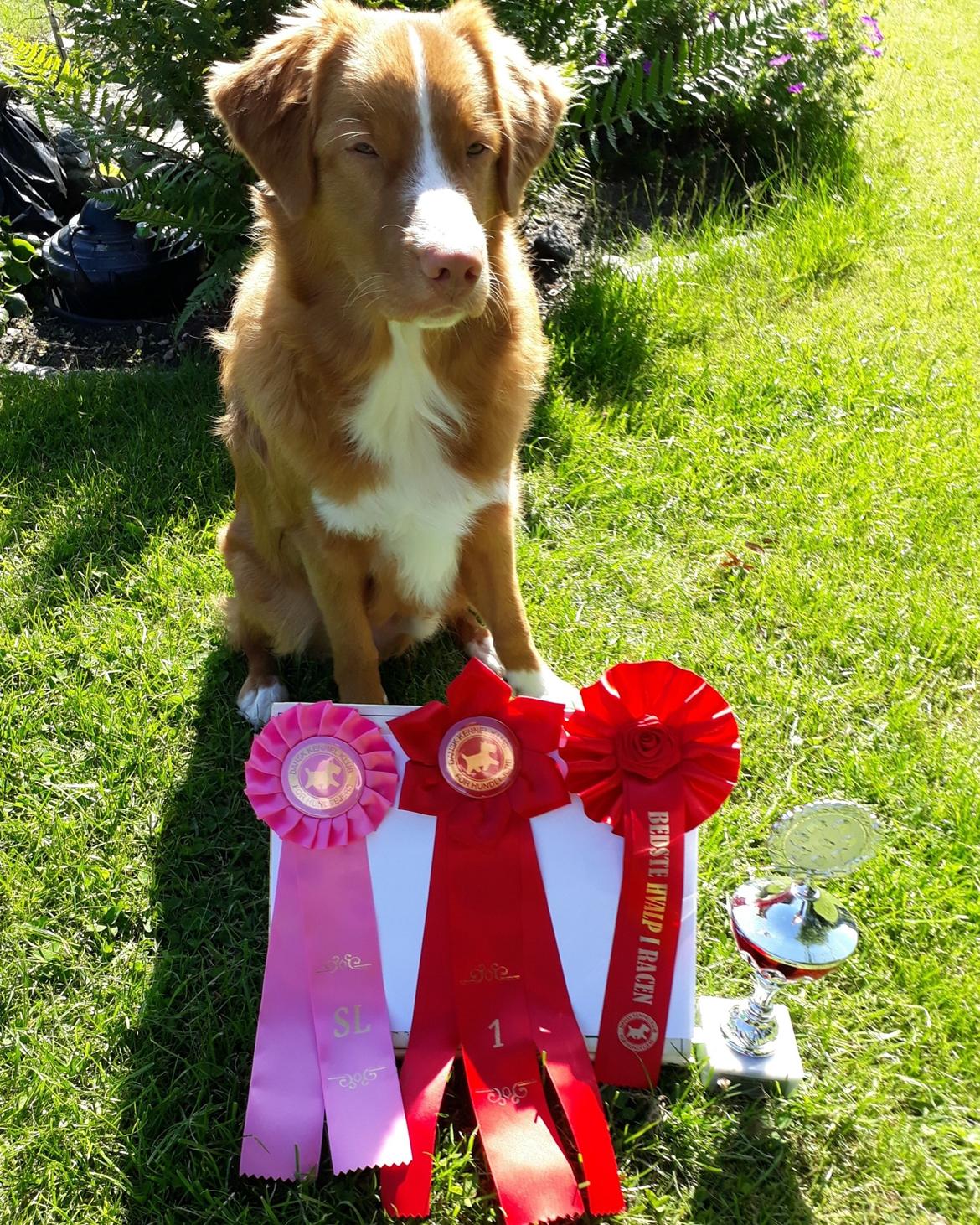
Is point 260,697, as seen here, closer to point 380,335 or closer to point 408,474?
point 408,474

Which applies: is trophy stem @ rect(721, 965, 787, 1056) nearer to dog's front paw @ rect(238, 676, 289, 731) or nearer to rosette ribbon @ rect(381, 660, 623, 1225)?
rosette ribbon @ rect(381, 660, 623, 1225)

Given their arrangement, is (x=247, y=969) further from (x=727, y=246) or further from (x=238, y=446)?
(x=727, y=246)

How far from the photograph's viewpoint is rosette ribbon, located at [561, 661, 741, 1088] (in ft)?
6.54

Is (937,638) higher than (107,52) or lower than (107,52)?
lower

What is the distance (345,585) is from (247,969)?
0.96 metres

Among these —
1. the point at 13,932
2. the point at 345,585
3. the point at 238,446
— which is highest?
the point at 238,446

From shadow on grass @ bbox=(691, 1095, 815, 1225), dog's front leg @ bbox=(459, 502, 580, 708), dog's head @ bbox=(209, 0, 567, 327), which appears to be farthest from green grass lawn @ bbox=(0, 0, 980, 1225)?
dog's head @ bbox=(209, 0, 567, 327)

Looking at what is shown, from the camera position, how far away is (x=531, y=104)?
233 cm

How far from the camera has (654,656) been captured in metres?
3.02

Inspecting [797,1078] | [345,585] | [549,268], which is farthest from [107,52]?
[797,1078]

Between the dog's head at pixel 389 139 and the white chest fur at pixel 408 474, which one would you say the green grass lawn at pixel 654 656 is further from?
the dog's head at pixel 389 139

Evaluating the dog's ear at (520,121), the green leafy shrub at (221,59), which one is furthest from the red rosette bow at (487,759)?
the green leafy shrub at (221,59)

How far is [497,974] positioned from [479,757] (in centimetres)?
46

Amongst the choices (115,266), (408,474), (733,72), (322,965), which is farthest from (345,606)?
(733,72)
